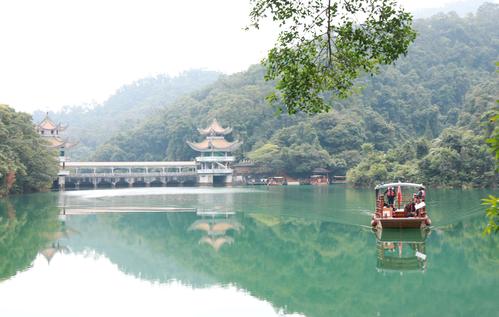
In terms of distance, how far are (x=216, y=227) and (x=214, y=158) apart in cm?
3321

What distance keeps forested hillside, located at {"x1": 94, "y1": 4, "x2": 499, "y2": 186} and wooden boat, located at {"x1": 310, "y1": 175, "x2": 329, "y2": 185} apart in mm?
776

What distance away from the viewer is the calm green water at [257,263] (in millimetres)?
8508

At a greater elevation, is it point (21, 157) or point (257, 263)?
point (21, 157)

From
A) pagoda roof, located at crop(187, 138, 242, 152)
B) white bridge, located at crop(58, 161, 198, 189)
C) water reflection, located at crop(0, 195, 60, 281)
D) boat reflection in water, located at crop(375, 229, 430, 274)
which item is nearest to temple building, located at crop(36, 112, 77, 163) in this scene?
white bridge, located at crop(58, 161, 198, 189)

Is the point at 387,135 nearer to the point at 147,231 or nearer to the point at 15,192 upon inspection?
the point at 15,192

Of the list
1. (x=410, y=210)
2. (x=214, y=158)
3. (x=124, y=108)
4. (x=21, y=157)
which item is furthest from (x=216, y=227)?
(x=124, y=108)

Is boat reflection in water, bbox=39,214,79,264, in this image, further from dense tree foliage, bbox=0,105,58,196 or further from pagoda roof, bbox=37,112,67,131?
pagoda roof, bbox=37,112,67,131

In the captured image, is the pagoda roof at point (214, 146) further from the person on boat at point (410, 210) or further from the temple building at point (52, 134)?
the person on boat at point (410, 210)

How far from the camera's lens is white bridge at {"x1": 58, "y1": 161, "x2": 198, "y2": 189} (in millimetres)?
47562

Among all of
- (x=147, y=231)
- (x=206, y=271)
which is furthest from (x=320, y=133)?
(x=206, y=271)

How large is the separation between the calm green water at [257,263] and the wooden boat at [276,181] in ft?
89.1

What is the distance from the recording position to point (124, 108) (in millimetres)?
114250

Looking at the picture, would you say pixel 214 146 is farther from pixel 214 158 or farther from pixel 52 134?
pixel 52 134

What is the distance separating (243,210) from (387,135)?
32335mm
